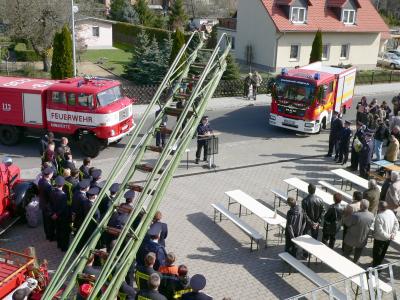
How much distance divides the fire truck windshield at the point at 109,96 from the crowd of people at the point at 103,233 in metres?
2.73

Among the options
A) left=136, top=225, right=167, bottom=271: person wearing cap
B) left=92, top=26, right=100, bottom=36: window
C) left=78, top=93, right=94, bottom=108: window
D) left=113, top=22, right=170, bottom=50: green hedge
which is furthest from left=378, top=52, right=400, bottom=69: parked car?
left=136, top=225, right=167, bottom=271: person wearing cap

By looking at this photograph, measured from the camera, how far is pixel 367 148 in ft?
49.8

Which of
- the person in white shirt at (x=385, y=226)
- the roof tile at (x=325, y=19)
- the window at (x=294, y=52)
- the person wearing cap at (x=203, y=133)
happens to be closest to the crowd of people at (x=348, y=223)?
the person in white shirt at (x=385, y=226)

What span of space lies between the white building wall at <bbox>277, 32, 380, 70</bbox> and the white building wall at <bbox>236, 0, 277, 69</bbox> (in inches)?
36.7

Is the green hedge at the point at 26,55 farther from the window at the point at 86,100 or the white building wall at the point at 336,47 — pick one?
the window at the point at 86,100

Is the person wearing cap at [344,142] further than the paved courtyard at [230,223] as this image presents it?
Yes

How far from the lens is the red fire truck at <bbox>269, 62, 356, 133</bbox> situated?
19672mm

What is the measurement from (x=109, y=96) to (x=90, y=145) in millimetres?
1818

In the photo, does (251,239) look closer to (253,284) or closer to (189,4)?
A: (253,284)

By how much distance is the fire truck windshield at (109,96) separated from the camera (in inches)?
648

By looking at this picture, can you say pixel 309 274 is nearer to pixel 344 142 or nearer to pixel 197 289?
pixel 197 289

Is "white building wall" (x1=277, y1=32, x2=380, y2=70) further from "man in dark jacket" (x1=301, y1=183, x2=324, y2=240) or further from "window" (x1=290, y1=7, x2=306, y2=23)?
"man in dark jacket" (x1=301, y1=183, x2=324, y2=240)

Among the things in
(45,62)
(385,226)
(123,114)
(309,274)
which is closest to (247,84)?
(123,114)

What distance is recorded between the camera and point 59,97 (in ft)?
54.3
